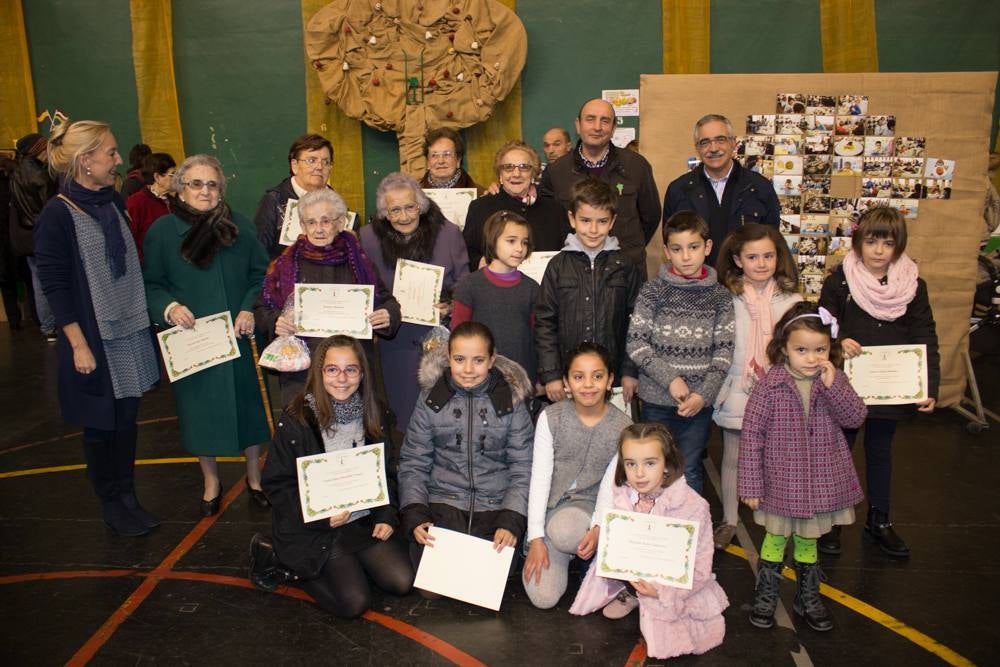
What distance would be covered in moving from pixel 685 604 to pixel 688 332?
4.12ft

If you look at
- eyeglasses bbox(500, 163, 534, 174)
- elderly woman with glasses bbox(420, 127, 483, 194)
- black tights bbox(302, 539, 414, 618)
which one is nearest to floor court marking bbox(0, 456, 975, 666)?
black tights bbox(302, 539, 414, 618)

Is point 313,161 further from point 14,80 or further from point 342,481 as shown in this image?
point 14,80

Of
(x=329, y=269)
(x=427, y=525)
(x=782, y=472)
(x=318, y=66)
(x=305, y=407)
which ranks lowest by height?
(x=427, y=525)

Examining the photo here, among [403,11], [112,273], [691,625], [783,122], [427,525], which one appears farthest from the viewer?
[403,11]

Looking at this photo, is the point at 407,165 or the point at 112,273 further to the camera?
the point at 407,165

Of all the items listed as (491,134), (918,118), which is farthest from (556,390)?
(491,134)

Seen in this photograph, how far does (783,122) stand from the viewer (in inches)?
238

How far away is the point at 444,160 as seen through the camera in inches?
211

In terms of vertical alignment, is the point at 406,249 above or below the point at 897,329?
above

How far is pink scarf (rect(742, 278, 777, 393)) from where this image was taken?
4.05 meters

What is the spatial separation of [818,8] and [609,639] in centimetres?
743

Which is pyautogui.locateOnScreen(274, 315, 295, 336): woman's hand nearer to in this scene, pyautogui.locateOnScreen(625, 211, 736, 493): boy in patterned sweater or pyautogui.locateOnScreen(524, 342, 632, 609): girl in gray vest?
pyautogui.locateOnScreen(524, 342, 632, 609): girl in gray vest

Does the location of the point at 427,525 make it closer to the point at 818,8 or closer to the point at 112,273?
the point at 112,273

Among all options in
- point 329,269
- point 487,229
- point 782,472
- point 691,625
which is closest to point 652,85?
point 487,229
